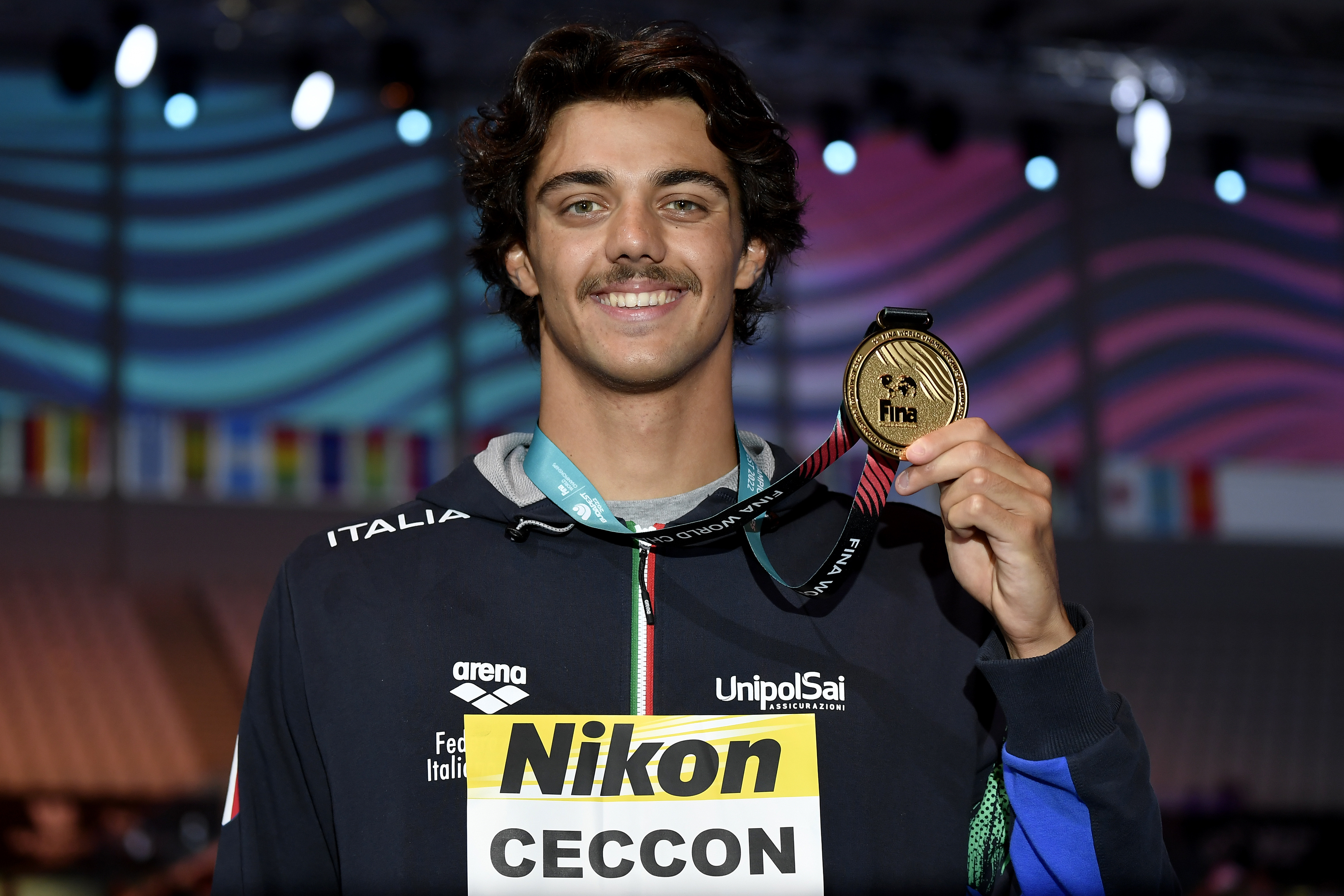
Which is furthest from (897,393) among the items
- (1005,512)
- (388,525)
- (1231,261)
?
(1231,261)

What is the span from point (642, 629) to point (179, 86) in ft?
19.3

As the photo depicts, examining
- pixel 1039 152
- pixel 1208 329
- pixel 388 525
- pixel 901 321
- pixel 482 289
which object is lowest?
pixel 388 525

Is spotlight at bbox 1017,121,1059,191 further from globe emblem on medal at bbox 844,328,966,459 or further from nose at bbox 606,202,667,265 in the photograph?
globe emblem on medal at bbox 844,328,966,459

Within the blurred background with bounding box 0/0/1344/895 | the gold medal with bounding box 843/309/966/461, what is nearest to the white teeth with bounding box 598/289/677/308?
the gold medal with bounding box 843/309/966/461

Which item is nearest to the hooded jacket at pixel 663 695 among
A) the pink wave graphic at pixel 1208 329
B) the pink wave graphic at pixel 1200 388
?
the pink wave graphic at pixel 1200 388

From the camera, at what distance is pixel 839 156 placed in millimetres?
7711

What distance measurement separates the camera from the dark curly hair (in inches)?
87.7

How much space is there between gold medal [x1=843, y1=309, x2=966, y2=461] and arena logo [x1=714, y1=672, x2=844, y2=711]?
→ 0.40m

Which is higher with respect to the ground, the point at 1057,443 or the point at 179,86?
the point at 179,86

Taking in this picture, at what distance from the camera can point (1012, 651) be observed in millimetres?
1779

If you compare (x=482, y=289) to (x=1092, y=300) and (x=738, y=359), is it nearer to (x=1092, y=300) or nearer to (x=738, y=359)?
(x=738, y=359)

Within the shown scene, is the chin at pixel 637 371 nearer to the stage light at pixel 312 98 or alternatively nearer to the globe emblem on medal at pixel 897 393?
the globe emblem on medal at pixel 897 393

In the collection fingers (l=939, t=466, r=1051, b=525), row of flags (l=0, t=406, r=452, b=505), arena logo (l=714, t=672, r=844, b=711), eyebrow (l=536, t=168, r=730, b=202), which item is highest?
row of flags (l=0, t=406, r=452, b=505)

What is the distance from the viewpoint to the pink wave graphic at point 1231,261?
27.9 feet
